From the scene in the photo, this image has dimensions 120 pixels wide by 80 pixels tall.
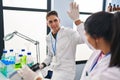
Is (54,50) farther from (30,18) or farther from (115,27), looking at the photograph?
(115,27)

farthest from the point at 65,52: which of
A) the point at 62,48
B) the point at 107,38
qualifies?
the point at 107,38

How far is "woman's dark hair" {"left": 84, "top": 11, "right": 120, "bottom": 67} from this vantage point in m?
0.89

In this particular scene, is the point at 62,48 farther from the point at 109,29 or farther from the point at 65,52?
the point at 109,29

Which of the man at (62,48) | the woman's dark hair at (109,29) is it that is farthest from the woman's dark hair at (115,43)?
the man at (62,48)

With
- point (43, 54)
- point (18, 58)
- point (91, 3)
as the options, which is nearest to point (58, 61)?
point (18, 58)

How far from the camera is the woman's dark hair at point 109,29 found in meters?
0.89

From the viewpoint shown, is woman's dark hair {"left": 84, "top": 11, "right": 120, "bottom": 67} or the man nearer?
woman's dark hair {"left": 84, "top": 11, "right": 120, "bottom": 67}

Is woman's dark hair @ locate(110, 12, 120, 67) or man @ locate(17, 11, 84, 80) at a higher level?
woman's dark hair @ locate(110, 12, 120, 67)

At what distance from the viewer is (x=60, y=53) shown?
2.06m

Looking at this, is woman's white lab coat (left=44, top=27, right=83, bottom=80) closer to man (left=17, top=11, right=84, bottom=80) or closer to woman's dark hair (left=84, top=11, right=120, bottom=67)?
man (left=17, top=11, right=84, bottom=80)

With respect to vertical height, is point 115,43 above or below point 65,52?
above

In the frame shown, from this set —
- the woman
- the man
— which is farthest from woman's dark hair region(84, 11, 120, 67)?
the man

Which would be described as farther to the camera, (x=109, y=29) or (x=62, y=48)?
(x=62, y=48)

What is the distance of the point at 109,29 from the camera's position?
0.91m
